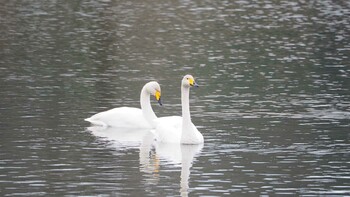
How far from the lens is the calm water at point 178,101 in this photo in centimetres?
1998

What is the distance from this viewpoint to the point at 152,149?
78.1 ft

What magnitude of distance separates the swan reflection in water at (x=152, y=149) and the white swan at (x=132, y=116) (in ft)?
0.44

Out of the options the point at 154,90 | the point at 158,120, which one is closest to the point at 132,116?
the point at 154,90

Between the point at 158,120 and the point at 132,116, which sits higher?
the point at 158,120

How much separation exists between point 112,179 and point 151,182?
67cm

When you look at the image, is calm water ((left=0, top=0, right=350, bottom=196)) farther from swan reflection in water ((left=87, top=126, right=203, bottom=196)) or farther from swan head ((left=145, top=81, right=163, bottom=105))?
swan head ((left=145, top=81, right=163, bottom=105))

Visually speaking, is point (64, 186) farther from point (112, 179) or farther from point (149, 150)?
point (149, 150)

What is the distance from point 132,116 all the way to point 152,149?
3.34m

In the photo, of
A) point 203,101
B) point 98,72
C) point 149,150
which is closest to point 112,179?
point 149,150

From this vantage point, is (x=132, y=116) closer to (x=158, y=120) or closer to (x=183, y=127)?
(x=158, y=120)

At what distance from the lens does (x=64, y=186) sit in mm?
19078

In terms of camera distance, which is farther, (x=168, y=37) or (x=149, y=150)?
(x=168, y=37)

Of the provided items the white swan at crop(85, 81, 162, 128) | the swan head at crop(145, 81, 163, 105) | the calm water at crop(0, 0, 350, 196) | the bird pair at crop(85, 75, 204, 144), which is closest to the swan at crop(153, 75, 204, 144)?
the bird pair at crop(85, 75, 204, 144)

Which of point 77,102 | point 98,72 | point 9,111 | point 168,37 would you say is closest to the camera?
point 9,111
